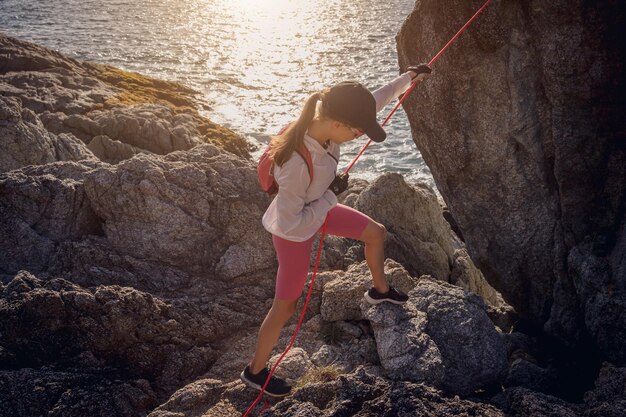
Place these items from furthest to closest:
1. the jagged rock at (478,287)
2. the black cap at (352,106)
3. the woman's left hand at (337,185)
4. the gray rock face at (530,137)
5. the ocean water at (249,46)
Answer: the ocean water at (249,46), the jagged rock at (478,287), the gray rock face at (530,137), the woman's left hand at (337,185), the black cap at (352,106)

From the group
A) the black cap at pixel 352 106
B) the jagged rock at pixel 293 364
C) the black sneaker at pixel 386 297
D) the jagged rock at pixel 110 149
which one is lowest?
the jagged rock at pixel 293 364

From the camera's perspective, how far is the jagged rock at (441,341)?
6.87m

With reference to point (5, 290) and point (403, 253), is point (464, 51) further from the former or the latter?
point (5, 290)

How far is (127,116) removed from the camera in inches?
702

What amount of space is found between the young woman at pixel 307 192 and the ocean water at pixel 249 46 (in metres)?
13.9

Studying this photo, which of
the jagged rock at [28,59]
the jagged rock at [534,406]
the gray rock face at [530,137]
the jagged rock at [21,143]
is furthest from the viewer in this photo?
the jagged rock at [28,59]

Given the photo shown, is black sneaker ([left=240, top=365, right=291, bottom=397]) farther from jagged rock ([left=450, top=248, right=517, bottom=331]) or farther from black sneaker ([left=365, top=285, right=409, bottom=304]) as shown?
jagged rock ([left=450, top=248, right=517, bottom=331])

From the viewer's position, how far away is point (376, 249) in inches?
282

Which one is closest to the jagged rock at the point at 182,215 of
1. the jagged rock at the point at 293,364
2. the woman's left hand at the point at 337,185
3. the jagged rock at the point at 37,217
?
the jagged rock at the point at 37,217

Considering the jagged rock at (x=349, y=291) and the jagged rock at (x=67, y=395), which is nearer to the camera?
the jagged rock at (x=67, y=395)

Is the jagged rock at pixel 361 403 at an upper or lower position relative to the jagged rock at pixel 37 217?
lower

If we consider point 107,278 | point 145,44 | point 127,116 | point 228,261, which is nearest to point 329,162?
point 228,261

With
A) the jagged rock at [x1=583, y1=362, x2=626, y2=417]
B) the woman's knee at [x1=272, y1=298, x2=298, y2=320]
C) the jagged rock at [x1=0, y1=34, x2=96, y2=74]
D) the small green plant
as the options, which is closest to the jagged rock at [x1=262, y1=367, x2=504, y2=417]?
→ the small green plant

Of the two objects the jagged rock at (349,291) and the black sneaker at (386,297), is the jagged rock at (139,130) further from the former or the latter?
the black sneaker at (386,297)
